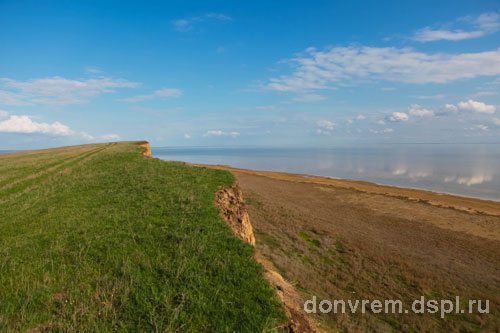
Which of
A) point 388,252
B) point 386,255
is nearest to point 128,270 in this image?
point 386,255

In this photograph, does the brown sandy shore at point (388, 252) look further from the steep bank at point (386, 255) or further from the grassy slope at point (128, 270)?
the grassy slope at point (128, 270)

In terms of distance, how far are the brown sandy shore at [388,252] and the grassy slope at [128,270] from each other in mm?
5348

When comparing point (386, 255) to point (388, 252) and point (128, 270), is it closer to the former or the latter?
point (388, 252)

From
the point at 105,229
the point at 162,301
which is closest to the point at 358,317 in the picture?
the point at 162,301

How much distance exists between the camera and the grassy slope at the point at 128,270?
4.60 m

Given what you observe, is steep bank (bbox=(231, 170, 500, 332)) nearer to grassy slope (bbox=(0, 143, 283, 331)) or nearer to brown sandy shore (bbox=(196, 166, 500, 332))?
brown sandy shore (bbox=(196, 166, 500, 332))

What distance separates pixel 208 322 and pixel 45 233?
692 centimetres

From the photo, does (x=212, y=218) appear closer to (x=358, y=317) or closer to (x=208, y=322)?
(x=208, y=322)

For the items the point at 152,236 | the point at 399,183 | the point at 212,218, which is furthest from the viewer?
the point at 399,183

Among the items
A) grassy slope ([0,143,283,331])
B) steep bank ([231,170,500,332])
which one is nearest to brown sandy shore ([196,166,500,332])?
steep bank ([231,170,500,332])

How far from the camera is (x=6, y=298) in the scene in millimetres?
4883

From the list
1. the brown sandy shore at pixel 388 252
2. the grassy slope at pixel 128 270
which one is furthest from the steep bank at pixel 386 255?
the grassy slope at pixel 128 270

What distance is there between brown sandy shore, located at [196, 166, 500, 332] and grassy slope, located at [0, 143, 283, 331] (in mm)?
5348

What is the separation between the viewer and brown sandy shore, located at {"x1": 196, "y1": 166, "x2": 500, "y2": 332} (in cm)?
964
